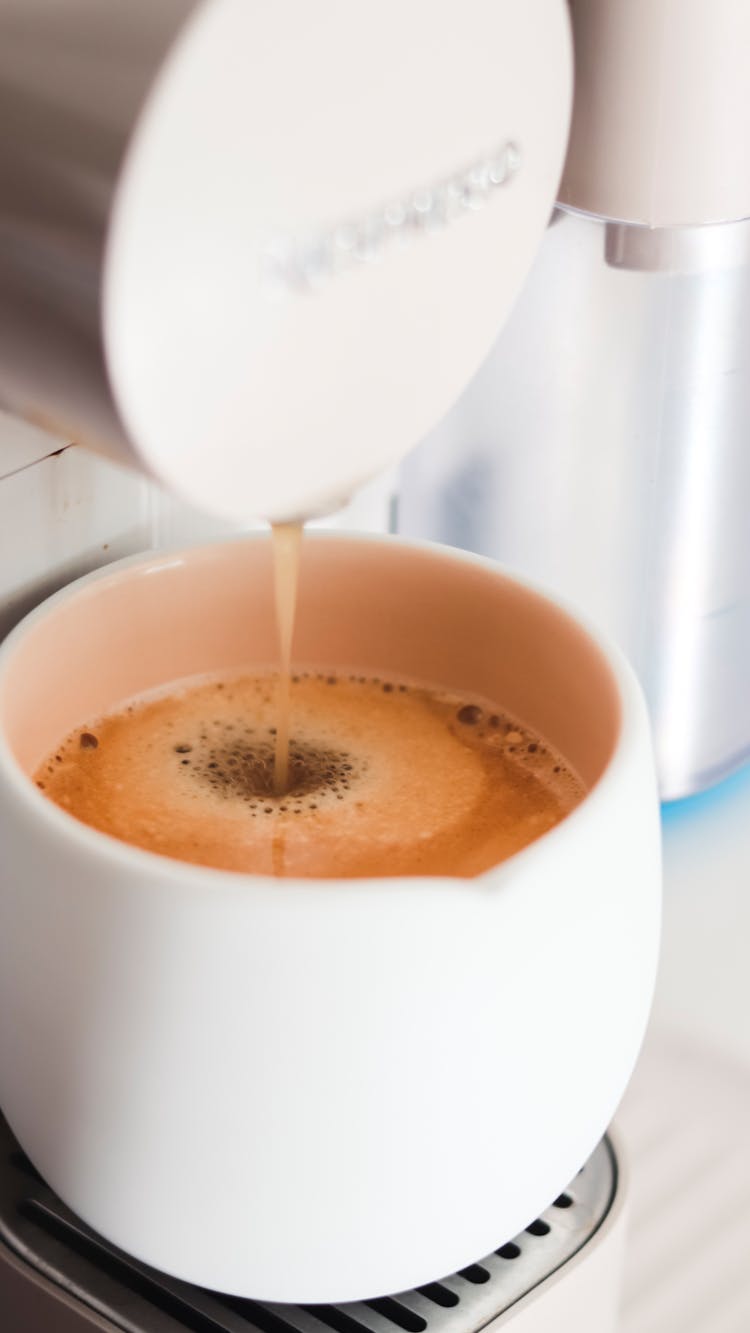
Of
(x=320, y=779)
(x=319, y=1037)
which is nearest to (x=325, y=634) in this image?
(x=320, y=779)

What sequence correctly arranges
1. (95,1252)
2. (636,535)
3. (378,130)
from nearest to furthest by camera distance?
1. (378,130)
2. (95,1252)
3. (636,535)

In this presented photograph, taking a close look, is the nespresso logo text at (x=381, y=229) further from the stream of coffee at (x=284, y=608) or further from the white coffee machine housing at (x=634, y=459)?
the white coffee machine housing at (x=634, y=459)

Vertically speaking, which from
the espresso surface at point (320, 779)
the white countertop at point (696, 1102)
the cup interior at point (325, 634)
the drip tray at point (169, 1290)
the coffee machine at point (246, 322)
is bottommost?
the white countertop at point (696, 1102)

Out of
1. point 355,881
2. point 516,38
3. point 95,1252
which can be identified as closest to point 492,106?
point 516,38

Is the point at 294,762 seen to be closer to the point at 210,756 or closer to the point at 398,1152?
the point at 210,756

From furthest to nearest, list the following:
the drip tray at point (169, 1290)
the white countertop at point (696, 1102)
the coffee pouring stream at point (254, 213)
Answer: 1. the white countertop at point (696, 1102)
2. the drip tray at point (169, 1290)
3. the coffee pouring stream at point (254, 213)

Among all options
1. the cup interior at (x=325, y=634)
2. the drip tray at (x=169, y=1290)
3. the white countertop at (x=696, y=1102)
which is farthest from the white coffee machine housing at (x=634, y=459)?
the drip tray at (x=169, y=1290)

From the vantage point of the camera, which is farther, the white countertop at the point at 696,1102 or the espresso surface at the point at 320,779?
the white countertop at the point at 696,1102

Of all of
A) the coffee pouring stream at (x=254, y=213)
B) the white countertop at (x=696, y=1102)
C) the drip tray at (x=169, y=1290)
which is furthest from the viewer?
the white countertop at (x=696, y=1102)

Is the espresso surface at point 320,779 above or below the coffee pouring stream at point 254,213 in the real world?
below
